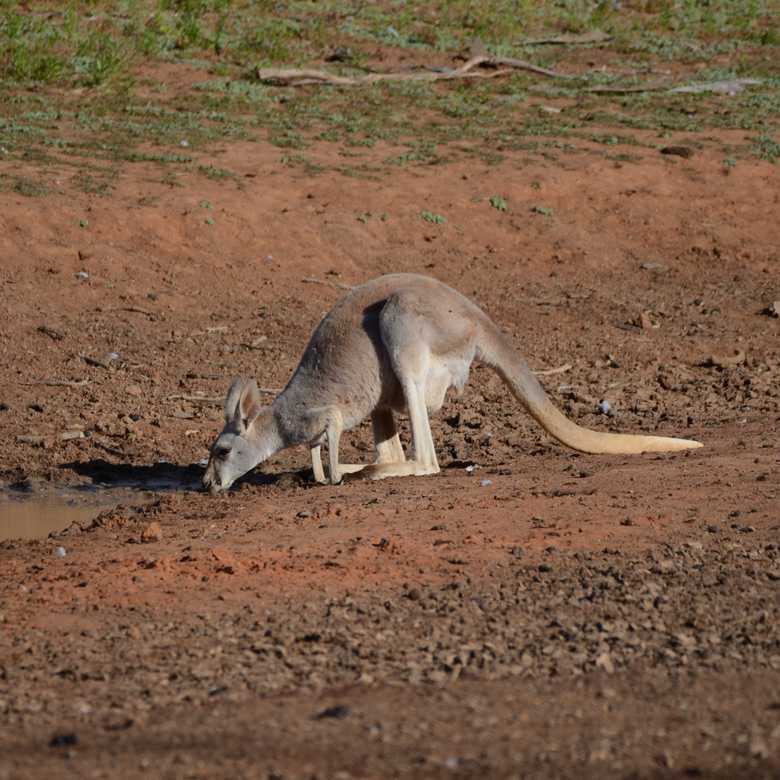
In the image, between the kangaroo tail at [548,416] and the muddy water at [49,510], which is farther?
the kangaroo tail at [548,416]

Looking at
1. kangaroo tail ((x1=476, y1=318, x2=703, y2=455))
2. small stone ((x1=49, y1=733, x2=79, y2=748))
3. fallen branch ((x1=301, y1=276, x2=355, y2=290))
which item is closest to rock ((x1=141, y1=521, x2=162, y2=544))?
kangaroo tail ((x1=476, y1=318, x2=703, y2=455))

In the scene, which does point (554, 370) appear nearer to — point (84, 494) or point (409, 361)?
point (409, 361)

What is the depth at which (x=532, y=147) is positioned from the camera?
55.3 ft

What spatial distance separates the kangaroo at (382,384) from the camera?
27.9 ft

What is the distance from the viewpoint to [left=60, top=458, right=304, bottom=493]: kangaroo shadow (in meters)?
9.15

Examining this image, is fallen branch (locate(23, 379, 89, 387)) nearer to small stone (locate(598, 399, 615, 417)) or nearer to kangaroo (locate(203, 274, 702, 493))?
kangaroo (locate(203, 274, 702, 493))

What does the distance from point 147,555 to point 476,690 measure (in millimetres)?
2542

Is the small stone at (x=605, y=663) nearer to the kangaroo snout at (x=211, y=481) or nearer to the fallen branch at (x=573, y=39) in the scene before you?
the kangaroo snout at (x=211, y=481)

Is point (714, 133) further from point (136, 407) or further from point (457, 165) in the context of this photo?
point (136, 407)

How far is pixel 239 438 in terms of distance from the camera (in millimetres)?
8609

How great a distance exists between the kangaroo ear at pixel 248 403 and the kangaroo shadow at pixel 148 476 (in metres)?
0.50

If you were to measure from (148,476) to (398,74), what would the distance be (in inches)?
436

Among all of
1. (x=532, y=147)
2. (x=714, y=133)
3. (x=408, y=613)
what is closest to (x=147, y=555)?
(x=408, y=613)

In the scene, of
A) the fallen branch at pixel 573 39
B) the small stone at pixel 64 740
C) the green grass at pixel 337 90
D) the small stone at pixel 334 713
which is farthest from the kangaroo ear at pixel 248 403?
the fallen branch at pixel 573 39
